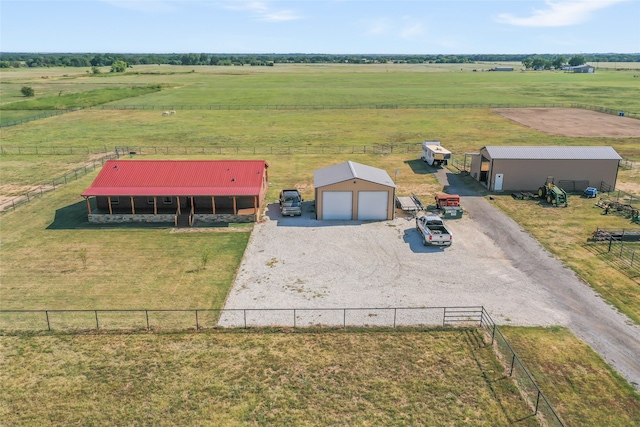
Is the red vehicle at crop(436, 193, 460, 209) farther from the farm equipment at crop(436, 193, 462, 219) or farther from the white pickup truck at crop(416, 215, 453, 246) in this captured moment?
the white pickup truck at crop(416, 215, 453, 246)

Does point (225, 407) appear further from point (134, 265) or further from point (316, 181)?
point (316, 181)

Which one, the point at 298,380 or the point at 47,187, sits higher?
the point at 47,187

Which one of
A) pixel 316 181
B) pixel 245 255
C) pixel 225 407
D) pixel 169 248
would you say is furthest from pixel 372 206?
pixel 225 407

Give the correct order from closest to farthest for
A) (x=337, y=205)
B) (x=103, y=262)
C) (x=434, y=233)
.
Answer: (x=103, y=262) → (x=434, y=233) → (x=337, y=205)

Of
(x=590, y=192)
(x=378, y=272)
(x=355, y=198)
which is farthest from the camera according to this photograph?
(x=590, y=192)

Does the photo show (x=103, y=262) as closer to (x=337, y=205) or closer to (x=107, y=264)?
(x=107, y=264)

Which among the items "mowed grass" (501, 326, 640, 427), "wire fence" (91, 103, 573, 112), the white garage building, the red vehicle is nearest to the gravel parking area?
the white garage building

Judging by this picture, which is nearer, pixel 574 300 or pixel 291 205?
pixel 574 300

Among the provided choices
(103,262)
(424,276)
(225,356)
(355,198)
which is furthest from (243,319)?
(355,198)
